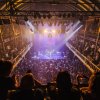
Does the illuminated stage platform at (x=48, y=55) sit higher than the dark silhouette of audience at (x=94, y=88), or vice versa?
the dark silhouette of audience at (x=94, y=88)

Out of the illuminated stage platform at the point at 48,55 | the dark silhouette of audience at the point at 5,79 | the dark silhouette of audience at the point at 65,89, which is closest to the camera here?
the dark silhouette of audience at the point at 65,89

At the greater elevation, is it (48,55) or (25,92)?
(25,92)

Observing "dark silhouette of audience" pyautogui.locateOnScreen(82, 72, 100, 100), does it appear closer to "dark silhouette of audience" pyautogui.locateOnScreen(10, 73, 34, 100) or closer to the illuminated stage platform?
"dark silhouette of audience" pyautogui.locateOnScreen(10, 73, 34, 100)

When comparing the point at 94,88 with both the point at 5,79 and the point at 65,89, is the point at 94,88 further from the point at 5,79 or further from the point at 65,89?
the point at 5,79

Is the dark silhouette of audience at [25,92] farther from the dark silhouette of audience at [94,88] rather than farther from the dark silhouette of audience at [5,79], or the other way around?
the dark silhouette of audience at [94,88]

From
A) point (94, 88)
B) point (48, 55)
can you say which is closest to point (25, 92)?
point (94, 88)

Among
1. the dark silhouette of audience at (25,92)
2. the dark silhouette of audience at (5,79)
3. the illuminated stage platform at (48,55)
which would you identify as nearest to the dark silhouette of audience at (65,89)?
the dark silhouette of audience at (25,92)

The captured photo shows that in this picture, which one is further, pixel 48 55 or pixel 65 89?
pixel 48 55

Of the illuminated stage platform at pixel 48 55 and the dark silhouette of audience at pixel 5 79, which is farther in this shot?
the illuminated stage platform at pixel 48 55

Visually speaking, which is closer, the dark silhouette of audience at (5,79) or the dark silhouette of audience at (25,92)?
the dark silhouette of audience at (25,92)

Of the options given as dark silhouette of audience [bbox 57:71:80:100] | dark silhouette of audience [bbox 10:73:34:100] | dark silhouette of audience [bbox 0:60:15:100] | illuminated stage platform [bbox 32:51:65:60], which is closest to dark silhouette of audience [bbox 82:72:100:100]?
dark silhouette of audience [bbox 57:71:80:100]

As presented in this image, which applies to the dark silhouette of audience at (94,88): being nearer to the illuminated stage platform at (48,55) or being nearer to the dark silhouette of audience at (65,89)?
the dark silhouette of audience at (65,89)

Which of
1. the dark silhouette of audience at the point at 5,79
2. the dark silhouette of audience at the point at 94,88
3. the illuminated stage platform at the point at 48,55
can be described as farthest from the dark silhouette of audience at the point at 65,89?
the illuminated stage platform at the point at 48,55

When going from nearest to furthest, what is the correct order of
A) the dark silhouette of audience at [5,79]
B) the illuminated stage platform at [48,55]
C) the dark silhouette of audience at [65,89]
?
the dark silhouette of audience at [65,89] → the dark silhouette of audience at [5,79] → the illuminated stage platform at [48,55]
